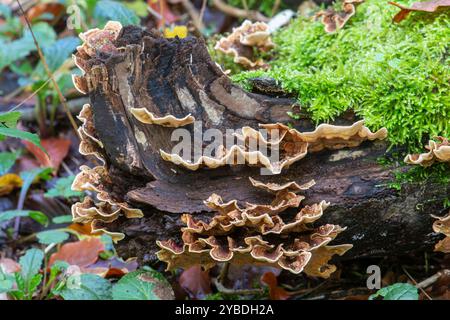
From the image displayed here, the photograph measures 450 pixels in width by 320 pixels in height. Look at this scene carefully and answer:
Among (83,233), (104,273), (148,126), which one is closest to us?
(148,126)

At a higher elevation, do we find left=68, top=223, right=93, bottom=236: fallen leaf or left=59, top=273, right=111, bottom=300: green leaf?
left=68, top=223, right=93, bottom=236: fallen leaf

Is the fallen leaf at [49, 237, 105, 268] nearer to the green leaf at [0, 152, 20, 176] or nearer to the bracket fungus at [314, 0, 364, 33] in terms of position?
the green leaf at [0, 152, 20, 176]

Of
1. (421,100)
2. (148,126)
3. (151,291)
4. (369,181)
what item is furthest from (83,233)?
(421,100)

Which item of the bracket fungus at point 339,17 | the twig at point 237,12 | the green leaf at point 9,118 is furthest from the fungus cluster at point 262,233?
the twig at point 237,12

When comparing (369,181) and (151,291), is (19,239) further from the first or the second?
(369,181)

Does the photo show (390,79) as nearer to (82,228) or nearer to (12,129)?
(12,129)

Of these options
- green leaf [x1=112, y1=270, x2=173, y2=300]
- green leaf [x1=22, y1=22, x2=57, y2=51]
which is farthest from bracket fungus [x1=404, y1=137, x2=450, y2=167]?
green leaf [x1=22, y1=22, x2=57, y2=51]

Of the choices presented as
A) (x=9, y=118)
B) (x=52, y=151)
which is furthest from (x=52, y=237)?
(x=52, y=151)
